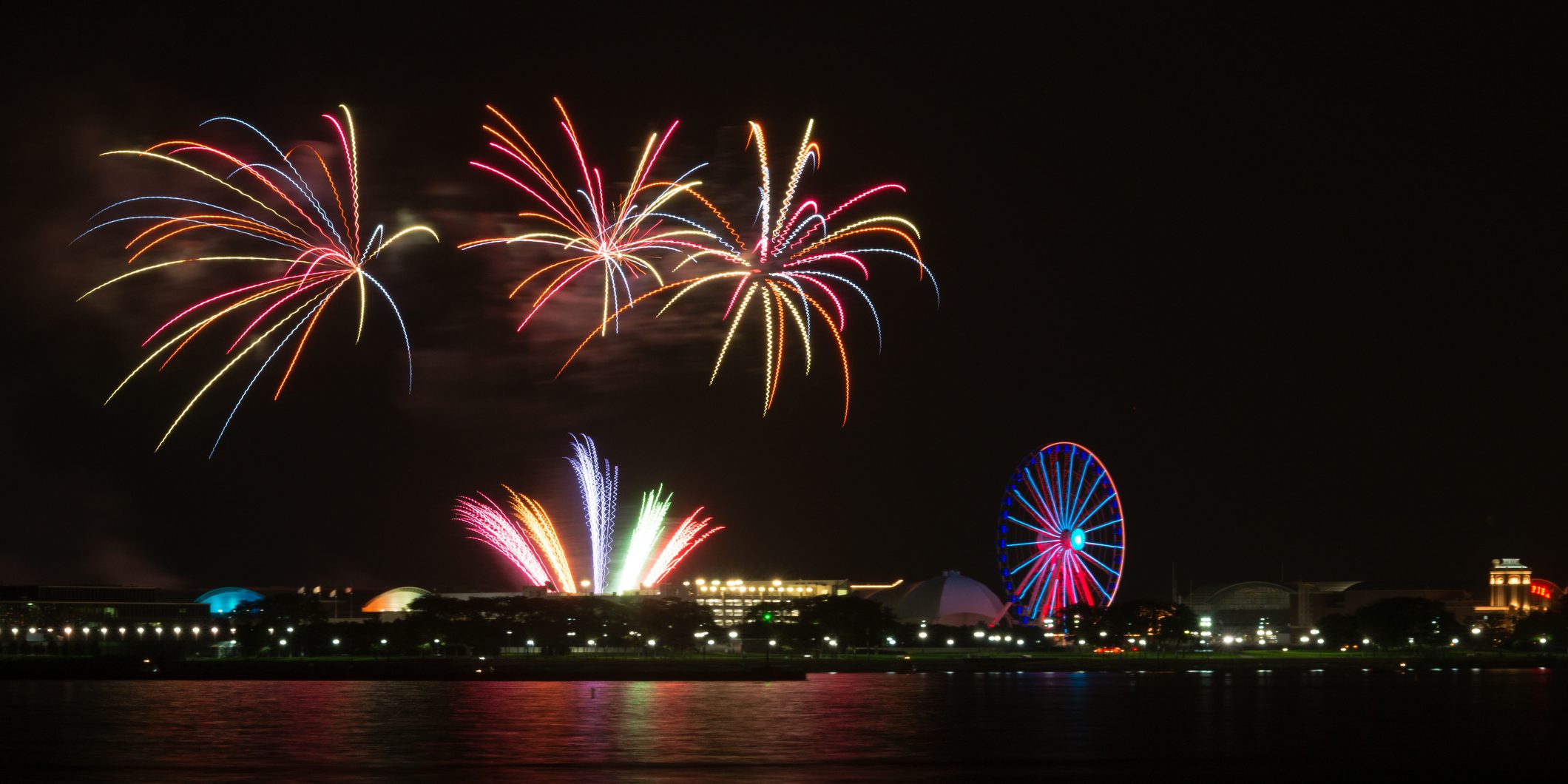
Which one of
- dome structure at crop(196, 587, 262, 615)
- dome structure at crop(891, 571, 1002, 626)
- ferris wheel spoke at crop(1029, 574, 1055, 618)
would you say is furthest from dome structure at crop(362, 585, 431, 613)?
ferris wheel spoke at crop(1029, 574, 1055, 618)

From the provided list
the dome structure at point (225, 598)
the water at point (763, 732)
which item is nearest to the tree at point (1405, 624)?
the water at point (763, 732)

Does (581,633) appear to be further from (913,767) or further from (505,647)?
(913,767)

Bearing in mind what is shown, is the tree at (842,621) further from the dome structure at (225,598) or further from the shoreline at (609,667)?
the dome structure at (225,598)

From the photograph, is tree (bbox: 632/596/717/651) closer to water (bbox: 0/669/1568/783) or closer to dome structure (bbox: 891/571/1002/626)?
water (bbox: 0/669/1568/783)

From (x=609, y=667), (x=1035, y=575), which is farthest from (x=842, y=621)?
(x=609, y=667)

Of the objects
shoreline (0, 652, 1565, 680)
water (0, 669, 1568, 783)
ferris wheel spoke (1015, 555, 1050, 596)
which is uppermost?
ferris wheel spoke (1015, 555, 1050, 596)

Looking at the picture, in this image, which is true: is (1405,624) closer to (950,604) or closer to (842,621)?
(950,604)
